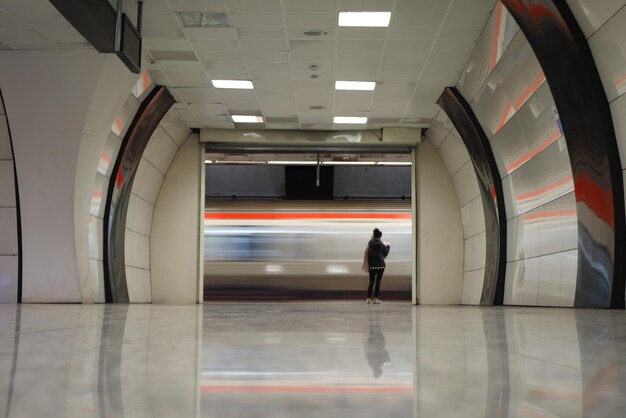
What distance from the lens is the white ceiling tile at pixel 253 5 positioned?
10.5 meters

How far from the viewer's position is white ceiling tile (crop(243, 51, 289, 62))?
12.9m

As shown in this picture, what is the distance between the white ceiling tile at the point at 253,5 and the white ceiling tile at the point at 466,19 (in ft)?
8.68

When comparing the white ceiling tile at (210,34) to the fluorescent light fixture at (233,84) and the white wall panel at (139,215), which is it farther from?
the white wall panel at (139,215)

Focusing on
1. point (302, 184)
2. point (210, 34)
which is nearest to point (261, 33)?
point (210, 34)

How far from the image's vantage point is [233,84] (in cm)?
1501

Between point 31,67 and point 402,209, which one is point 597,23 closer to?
point 31,67

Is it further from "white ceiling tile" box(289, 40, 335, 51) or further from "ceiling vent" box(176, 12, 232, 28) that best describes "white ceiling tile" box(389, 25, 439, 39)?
"ceiling vent" box(176, 12, 232, 28)

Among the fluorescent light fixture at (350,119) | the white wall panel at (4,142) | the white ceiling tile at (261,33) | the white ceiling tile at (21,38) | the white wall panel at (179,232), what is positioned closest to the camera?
the white ceiling tile at (21,38)

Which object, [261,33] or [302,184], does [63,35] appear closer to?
[261,33]

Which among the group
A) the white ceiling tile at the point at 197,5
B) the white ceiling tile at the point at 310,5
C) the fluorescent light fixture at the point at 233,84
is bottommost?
the fluorescent light fixture at the point at 233,84

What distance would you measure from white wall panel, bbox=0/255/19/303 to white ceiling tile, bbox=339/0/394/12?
7.28 metres

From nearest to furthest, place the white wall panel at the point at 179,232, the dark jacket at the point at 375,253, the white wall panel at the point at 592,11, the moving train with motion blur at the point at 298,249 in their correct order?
the white wall panel at the point at 592,11
the dark jacket at the point at 375,253
the white wall panel at the point at 179,232
the moving train with motion blur at the point at 298,249

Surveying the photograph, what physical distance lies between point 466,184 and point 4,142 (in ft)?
36.2

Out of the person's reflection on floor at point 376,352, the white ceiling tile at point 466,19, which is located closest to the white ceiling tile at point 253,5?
the white ceiling tile at point 466,19
